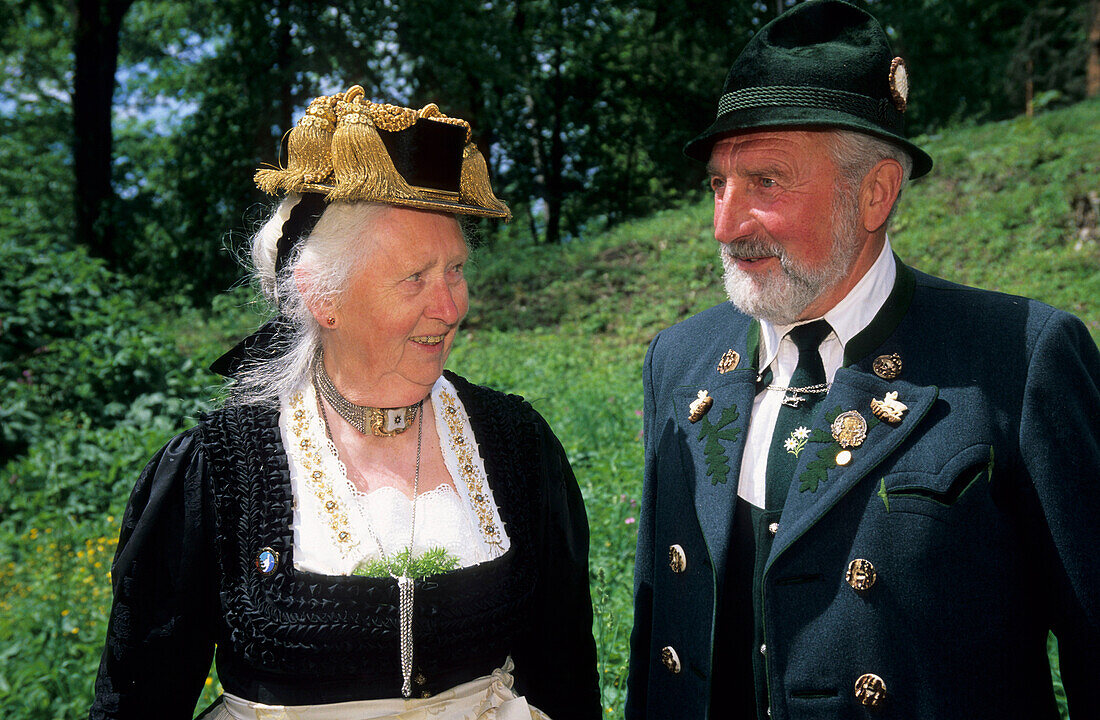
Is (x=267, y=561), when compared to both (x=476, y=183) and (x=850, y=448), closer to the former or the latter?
(x=476, y=183)

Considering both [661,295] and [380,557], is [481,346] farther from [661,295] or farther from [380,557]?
[380,557]

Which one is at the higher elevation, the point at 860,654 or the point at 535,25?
the point at 535,25

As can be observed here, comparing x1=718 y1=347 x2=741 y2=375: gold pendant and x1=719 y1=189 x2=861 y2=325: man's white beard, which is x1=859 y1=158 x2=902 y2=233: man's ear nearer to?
x1=719 y1=189 x2=861 y2=325: man's white beard

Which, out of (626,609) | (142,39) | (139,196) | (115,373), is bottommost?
(626,609)

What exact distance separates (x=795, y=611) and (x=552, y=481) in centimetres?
75

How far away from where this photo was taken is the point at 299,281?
210 centimetres

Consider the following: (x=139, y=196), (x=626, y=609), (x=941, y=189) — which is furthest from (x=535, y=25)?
(x=626, y=609)

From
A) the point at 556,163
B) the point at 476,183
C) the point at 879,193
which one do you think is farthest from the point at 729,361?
the point at 556,163

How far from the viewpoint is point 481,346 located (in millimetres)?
11469

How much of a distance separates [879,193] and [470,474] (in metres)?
1.22

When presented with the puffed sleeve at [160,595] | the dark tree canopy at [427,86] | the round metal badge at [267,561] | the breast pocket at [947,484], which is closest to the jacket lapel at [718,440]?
the breast pocket at [947,484]

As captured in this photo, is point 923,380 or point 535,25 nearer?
point 923,380

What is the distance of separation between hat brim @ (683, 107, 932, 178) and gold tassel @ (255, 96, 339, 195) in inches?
33.5

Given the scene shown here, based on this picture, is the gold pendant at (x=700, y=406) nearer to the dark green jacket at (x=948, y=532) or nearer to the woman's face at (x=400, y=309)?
the dark green jacket at (x=948, y=532)
